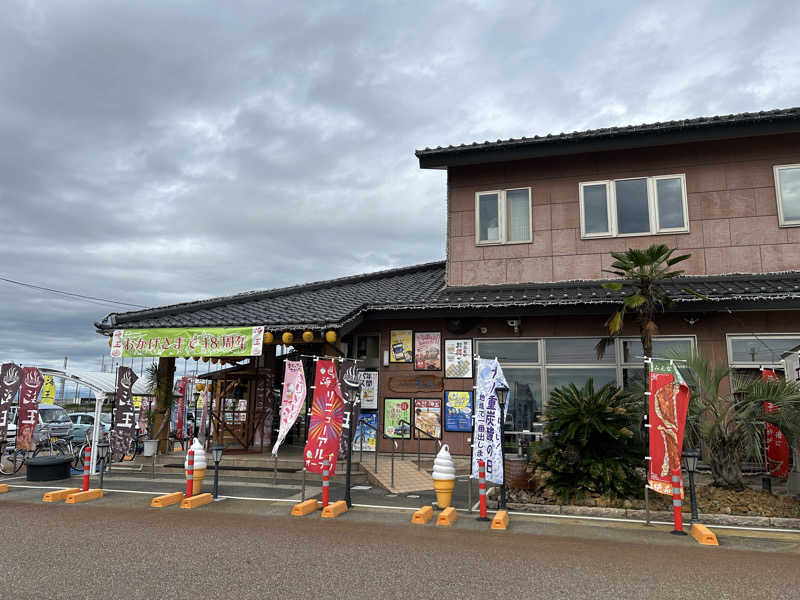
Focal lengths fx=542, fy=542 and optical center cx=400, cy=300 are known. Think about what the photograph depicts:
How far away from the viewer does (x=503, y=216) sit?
13125 millimetres

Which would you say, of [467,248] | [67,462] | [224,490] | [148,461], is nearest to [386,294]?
[467,248]

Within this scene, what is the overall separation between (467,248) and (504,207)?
1328 mm

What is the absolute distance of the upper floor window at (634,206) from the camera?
12.1 metres

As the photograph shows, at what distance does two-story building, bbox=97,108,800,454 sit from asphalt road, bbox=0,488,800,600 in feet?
15.1

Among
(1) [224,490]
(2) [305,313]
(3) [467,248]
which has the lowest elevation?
(1) [224,490]

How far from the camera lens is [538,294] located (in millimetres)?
11688

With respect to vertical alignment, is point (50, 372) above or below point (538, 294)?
below

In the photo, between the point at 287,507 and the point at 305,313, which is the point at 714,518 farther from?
the point at 305,313

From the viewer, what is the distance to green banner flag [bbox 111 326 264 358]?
11852 mm

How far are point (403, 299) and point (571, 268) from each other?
3.93m

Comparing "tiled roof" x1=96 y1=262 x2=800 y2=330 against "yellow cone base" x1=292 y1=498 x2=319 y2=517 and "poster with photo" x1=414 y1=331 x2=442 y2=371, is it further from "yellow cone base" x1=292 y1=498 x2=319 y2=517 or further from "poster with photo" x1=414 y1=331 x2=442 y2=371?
"yellow cone base" x1=292 y1=498 x2=319 y2=517

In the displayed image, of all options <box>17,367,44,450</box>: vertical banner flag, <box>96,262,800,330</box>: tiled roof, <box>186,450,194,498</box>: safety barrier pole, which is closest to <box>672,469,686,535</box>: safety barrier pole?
<box>96,262,800,330</box>: tiled roof

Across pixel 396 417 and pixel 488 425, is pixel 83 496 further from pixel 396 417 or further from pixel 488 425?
pixel 488 425

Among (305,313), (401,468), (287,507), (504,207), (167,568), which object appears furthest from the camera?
(504,207)
